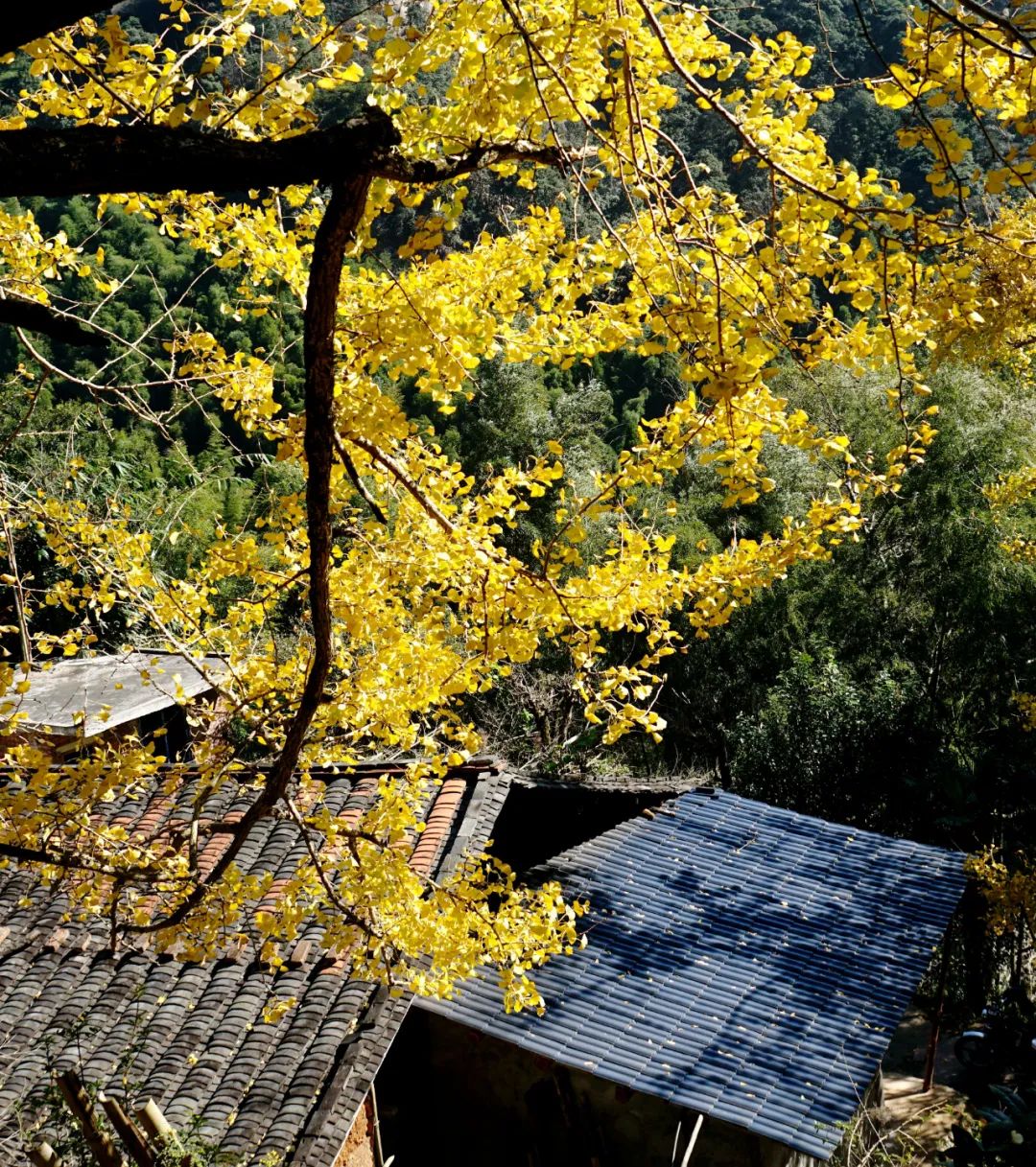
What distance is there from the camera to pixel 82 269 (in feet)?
12.5

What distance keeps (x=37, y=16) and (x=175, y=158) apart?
1.15ft

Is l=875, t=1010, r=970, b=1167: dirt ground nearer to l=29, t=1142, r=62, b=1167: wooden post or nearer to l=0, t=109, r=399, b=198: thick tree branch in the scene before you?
l=29, t=1142, r=62, b=1167: wooden post

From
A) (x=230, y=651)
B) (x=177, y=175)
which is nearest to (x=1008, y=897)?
(x=230, y=651)

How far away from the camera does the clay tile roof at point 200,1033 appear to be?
4.70 metres

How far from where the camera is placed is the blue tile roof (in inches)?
225

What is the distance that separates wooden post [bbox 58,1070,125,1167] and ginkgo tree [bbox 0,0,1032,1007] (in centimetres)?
69

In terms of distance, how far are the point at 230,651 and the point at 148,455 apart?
70.6ft

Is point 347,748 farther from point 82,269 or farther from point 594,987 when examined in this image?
point 594,987

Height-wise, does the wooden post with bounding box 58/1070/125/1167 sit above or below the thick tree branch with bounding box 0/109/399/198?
below

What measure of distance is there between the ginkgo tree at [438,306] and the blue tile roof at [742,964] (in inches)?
103

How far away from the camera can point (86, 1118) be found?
147 inches

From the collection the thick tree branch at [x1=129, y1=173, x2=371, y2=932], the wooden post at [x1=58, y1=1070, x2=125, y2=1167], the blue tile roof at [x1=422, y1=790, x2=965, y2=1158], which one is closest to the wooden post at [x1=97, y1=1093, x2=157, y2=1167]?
the wooden post at [x1=58, y1=1070, x2=125, y2=1167]

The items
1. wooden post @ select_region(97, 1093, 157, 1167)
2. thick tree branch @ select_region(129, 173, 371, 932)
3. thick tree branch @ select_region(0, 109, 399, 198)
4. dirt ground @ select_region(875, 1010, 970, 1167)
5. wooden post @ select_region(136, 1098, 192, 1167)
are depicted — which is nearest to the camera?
thick tree branch @ select_region(0, 109, 399, 198)

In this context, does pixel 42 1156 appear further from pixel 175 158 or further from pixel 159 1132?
pixel 175 158
